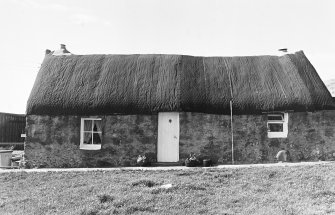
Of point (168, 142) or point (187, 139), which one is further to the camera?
point (168, 142)

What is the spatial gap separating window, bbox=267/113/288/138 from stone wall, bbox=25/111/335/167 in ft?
0.75

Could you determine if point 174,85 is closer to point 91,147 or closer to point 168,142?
point 168,142

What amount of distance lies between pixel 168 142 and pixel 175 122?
923 mm

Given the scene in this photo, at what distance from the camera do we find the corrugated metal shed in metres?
25.7

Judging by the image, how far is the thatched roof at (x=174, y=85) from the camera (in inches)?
672

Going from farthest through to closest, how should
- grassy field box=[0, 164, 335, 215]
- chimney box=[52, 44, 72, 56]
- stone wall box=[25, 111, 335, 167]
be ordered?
chimney box=[52, 44, 72, 56] → stone wall box=[25, 111, 335, 167] → grassy field box=[0, 164, 335, 215]

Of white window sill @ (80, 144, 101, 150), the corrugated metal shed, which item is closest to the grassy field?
white window sill @ (80, 144, 101, 150)

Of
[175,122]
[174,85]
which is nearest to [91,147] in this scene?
[175,122]

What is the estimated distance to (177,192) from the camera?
10750 millimetres

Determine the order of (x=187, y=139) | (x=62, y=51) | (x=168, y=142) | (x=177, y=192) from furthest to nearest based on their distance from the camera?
(x=62, y=51)
(x=168, y=142)
(x=187, y=139)
(x=177, y=192)

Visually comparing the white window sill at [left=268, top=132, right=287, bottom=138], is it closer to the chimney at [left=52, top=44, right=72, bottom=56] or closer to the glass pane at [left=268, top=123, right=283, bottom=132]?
the glass pane at [left=268, top=123, right=283, bottom=132]

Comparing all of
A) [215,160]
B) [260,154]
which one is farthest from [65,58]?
[260,154]

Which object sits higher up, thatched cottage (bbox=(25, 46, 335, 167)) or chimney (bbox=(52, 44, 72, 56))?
chimney (bbox=(52, 44, 72, 56))

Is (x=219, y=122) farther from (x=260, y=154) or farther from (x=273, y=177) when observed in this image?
(x=273, y=177)
